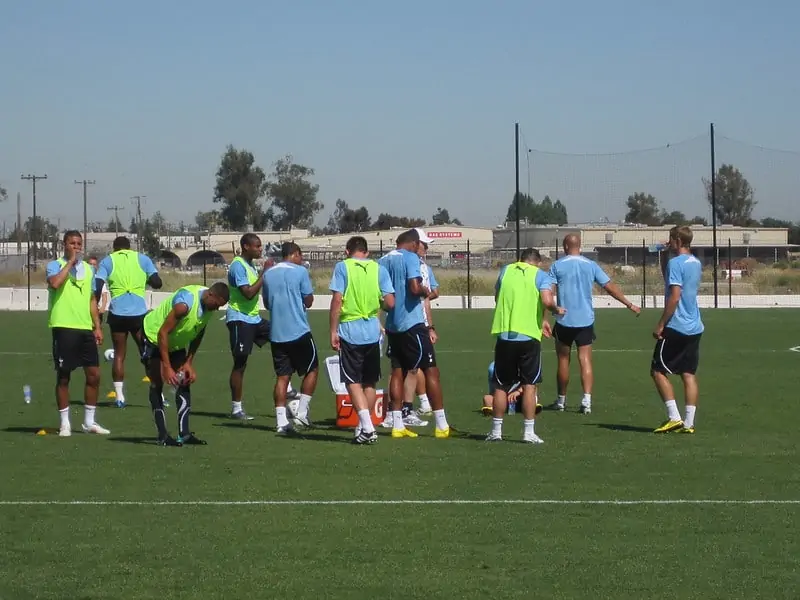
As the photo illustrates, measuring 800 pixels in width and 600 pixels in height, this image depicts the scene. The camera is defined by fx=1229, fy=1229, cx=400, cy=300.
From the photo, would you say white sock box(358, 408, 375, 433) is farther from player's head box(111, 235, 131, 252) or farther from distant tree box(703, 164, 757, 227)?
distant tree box(703, 164, 757, 227)

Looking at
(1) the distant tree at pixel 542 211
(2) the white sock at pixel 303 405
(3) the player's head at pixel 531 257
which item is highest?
(1) the distant tree at pixel 542 211

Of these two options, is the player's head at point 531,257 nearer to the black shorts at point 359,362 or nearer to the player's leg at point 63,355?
the black shorts at point 359,362

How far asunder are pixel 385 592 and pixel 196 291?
4.94m

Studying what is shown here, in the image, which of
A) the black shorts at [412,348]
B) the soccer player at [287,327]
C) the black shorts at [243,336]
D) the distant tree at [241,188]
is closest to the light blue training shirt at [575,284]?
the black shorts at [412,348]

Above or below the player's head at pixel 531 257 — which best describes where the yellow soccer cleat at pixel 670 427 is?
below

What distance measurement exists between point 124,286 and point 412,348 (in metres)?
4.21

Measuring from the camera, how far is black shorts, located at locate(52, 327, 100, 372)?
457 inches

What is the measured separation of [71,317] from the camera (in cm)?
1164

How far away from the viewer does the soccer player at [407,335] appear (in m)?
11.7

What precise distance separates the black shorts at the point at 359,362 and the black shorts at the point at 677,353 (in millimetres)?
2744

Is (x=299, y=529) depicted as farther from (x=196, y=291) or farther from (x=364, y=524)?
(x=196, y=291)

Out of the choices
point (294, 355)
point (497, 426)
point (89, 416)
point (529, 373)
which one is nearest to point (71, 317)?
point (89, 416)

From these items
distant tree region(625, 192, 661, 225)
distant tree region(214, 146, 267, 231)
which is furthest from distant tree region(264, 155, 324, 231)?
distant tree region(625, 192, 661, 225)

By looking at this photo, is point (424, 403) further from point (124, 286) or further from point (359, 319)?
point (124, 286)
